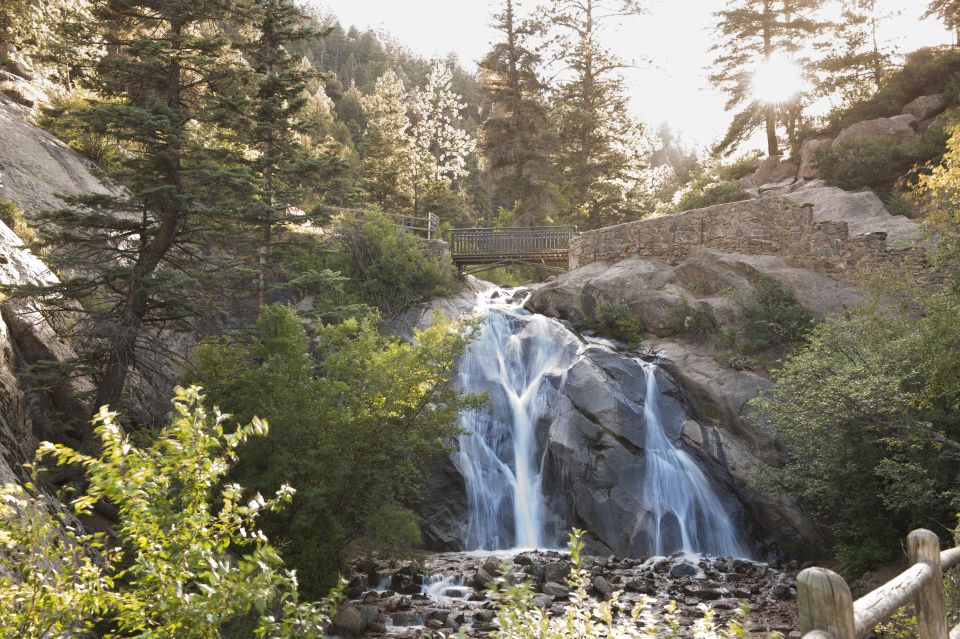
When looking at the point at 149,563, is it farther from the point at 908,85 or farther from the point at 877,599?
the point at 908,85

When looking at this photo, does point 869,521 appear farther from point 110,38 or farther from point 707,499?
point 110,38

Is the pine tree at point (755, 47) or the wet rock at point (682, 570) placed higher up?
the pine tree at point (755, 47)

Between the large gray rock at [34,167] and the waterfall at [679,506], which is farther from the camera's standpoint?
the waterfall at [679,506]

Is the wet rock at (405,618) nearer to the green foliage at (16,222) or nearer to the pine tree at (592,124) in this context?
the green foliage at (16,222)

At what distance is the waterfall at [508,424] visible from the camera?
14.7m

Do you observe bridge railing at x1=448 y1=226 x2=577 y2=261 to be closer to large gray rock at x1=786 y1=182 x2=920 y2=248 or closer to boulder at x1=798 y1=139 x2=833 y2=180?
large gray rock at x1=786 y1=182 x2=920 y2=248

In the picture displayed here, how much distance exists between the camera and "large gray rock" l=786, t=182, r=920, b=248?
18.3 m

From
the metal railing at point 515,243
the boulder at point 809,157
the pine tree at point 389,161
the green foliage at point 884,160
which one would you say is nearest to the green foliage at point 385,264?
the metal railing at point 515,243

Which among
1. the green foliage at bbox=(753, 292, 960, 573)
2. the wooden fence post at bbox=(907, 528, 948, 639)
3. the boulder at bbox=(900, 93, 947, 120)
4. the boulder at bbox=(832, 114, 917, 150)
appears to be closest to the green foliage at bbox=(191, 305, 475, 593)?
the green foliage at bbox=(753, 292, 960, 573)

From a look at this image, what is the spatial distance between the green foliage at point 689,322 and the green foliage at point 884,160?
856 centimetres

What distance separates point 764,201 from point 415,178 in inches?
737

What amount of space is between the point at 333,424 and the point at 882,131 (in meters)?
23.6

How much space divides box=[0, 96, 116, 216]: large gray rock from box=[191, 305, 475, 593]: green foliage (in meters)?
6.15

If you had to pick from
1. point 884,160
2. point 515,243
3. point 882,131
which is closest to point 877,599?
point 515,243
